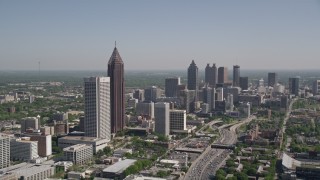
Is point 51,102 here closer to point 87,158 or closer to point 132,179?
point 87,158

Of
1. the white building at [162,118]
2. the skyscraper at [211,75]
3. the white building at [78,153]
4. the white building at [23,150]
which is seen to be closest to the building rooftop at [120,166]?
the white building at [78,153]

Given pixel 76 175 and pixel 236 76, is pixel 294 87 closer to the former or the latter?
pixel 236 76

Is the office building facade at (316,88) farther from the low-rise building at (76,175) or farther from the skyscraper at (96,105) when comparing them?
the low-rise building at (76,175)

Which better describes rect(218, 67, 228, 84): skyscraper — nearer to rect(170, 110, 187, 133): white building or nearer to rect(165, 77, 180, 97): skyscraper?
rect(165, 77, 180, 97): skyscraper

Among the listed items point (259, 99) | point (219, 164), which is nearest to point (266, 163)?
point (219, 164)

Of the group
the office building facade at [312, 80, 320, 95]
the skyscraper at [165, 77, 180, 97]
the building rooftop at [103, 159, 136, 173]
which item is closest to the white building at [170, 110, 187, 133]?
the building rooftop at [103, 159, 136, 173]

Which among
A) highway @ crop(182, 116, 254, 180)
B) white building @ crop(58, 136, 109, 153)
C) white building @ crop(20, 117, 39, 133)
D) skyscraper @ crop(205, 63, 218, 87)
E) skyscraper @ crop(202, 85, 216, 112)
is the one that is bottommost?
highway @ crop(182, 116, 254, 180)

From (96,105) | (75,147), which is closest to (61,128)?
(96,105)
